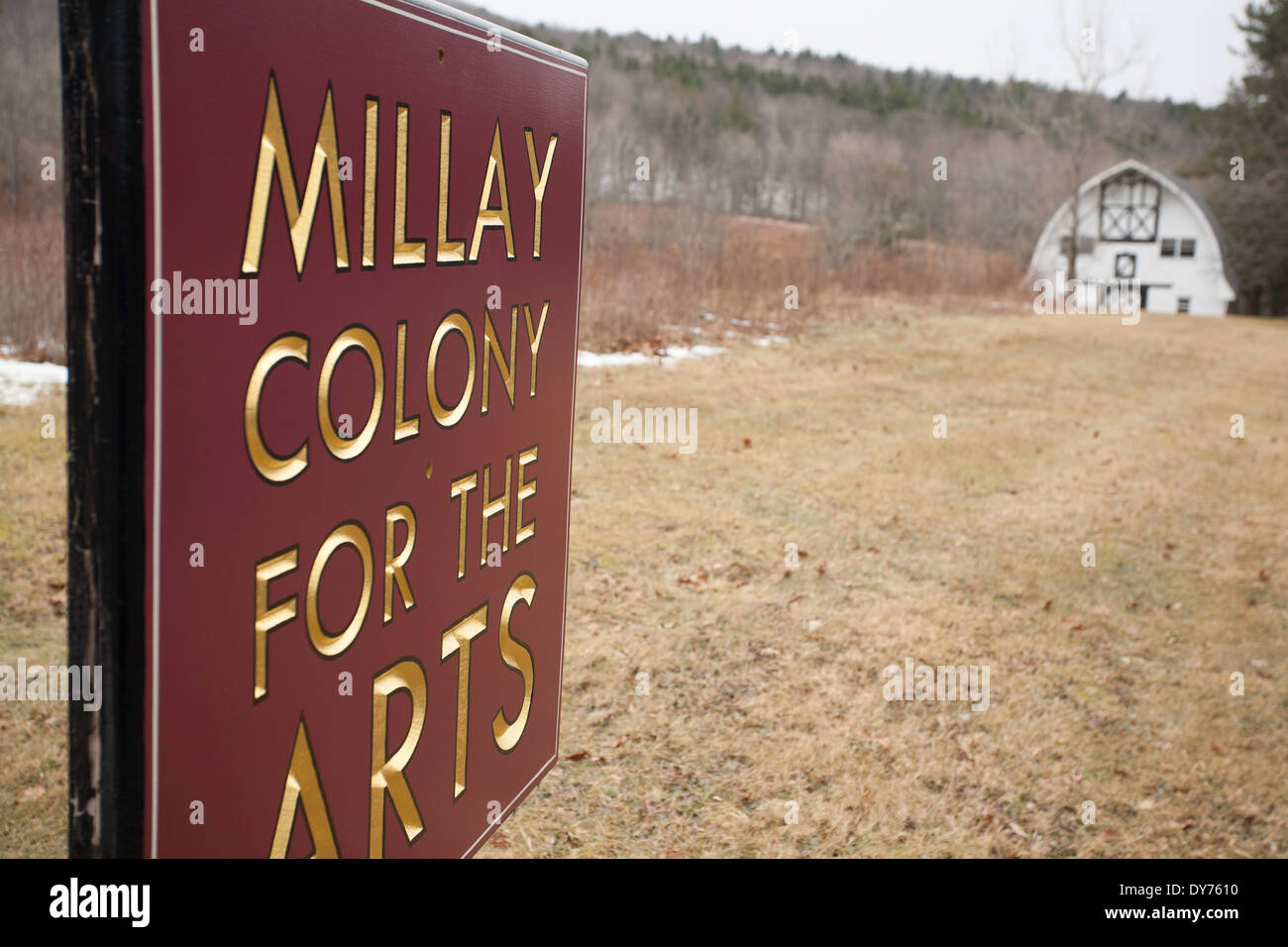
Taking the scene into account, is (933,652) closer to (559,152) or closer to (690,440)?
(559,152)

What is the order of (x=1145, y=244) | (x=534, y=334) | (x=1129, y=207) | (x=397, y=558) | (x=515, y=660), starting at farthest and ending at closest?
(x=1129, y=207) < (x=1145, y=244) < (x=515, y=660) < (x=534, y=334) < (x=397, y=558)

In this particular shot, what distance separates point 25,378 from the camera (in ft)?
31.0

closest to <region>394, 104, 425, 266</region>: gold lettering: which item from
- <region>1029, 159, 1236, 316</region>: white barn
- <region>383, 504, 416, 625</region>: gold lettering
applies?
<region>383, 504, 416, 625</region>: gold lettering

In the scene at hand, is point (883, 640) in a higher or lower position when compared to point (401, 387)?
lower

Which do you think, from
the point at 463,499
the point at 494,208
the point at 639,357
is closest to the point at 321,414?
the point at 463,499

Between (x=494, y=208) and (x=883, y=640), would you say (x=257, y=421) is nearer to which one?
(x=494, y=208)

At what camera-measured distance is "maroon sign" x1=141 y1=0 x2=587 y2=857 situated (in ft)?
4.95

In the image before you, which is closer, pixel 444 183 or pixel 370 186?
pixel 370 186

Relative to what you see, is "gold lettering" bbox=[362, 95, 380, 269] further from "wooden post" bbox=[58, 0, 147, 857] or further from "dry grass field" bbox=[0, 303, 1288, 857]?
"dry grass field" bbox=[0, 303, 1288, 857]

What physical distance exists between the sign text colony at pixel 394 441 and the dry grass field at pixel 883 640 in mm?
1701

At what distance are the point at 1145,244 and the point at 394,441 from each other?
4712cm

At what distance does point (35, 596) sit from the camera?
5379 millimetres

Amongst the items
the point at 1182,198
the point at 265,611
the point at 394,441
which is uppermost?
the point at 1182,198
